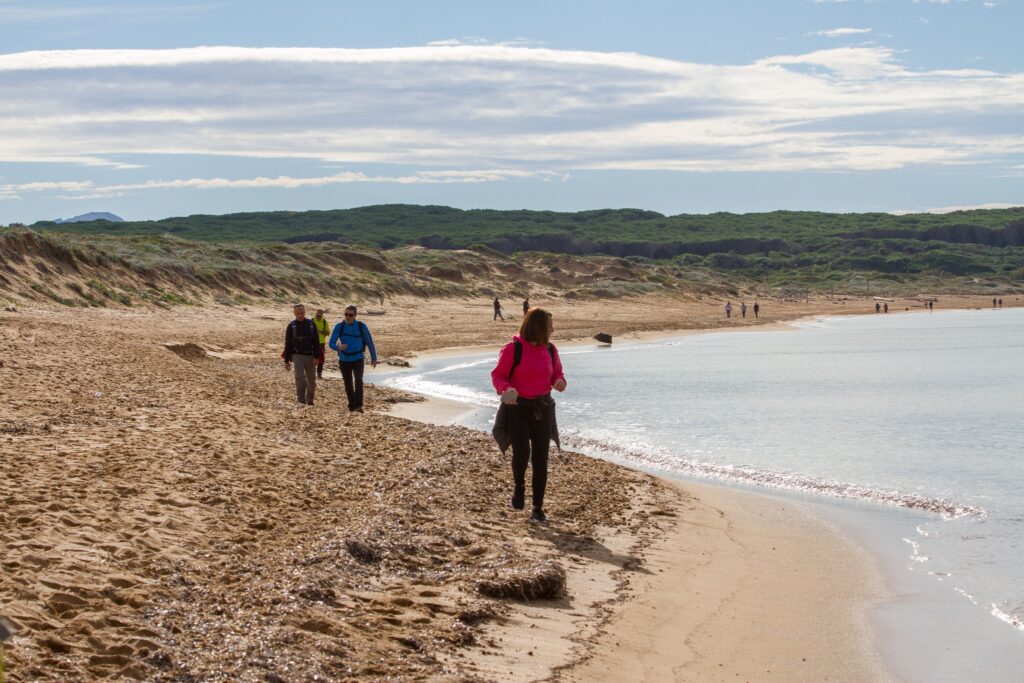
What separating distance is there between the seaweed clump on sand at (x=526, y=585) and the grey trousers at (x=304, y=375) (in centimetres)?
822

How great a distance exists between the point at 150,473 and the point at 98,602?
9.71 ft

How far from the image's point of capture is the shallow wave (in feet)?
35.5

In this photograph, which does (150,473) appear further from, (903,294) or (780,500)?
(903,294)

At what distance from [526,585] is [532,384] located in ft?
6.88

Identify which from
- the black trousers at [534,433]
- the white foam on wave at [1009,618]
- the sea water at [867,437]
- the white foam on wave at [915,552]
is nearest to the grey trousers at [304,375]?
the sea water at [867,437]

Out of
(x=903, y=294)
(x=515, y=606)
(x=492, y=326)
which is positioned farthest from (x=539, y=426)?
(x=903, y=294)

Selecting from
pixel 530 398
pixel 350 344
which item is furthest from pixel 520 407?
pixel 350 344

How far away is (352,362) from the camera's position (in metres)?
13.6

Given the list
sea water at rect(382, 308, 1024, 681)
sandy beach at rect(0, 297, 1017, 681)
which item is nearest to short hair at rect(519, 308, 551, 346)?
sandy beach at rect(0, 297, 1017, 681)

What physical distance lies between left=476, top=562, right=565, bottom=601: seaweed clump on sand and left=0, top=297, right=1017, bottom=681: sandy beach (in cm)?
2

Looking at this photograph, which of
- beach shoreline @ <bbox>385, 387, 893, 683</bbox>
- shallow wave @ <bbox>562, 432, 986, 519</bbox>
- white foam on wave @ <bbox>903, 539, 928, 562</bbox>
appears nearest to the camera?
beach shoreline @ <bbox>385, 387, 893, 683</bbox>

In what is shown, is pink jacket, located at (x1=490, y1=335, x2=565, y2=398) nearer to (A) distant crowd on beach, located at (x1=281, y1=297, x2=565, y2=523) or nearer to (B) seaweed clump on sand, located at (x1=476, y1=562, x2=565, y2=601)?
(A) distant crowd on beach, located at (x1=281, y1=297, x2=565, y2=523)

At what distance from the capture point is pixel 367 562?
21.3ft

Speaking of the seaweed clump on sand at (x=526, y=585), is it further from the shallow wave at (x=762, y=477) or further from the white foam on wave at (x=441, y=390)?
the white foam on wave at (x=441, y=390)
